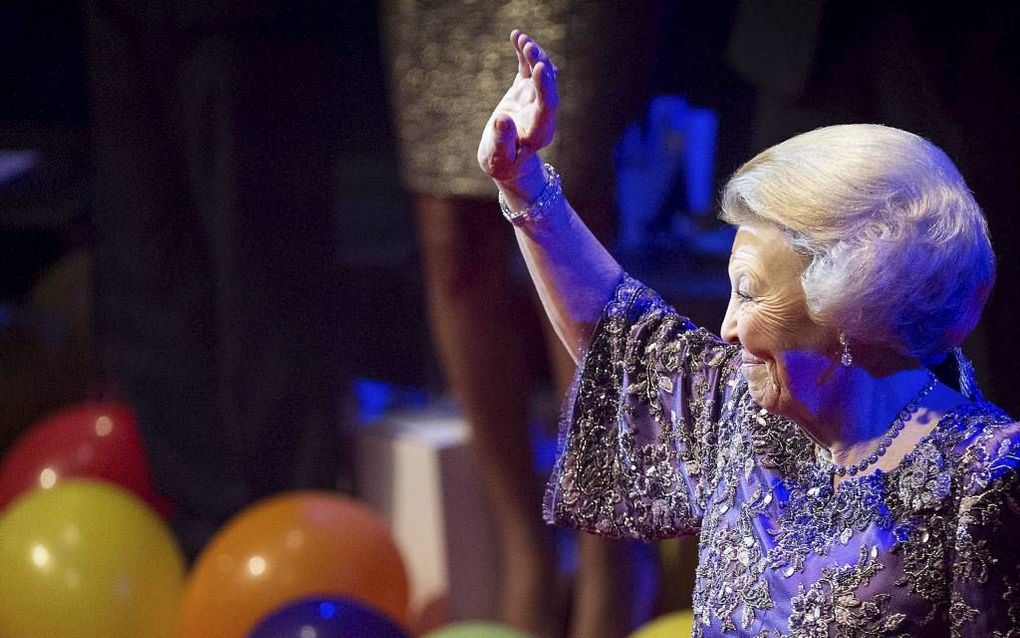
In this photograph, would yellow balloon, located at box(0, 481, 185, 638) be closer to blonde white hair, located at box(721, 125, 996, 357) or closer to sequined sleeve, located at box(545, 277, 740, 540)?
sequined sleeve, located at box(545, 277, 740, 540)

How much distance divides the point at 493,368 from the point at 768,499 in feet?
3.61

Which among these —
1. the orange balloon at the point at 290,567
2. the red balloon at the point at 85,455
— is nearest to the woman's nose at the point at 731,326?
the orange balloon at the point at 290,567

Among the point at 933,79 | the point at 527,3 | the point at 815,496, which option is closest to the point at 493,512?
the point at 527,3

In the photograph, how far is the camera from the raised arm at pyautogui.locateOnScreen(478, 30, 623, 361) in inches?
44.0

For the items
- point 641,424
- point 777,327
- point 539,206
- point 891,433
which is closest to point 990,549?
point 891,433

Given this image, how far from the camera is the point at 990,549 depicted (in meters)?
0.93

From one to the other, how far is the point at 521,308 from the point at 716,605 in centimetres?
124

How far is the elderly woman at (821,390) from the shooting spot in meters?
0.96

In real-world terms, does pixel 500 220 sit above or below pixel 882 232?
below

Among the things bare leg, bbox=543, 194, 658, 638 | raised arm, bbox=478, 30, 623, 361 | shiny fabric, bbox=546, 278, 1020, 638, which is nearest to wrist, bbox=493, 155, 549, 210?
raised arm, bbox=478, 30, 623, 361

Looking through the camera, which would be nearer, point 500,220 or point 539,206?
point 539,206

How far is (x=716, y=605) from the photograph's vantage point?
1.11 metres

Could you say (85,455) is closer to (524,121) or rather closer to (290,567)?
(290,567)

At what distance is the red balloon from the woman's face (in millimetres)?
1959
